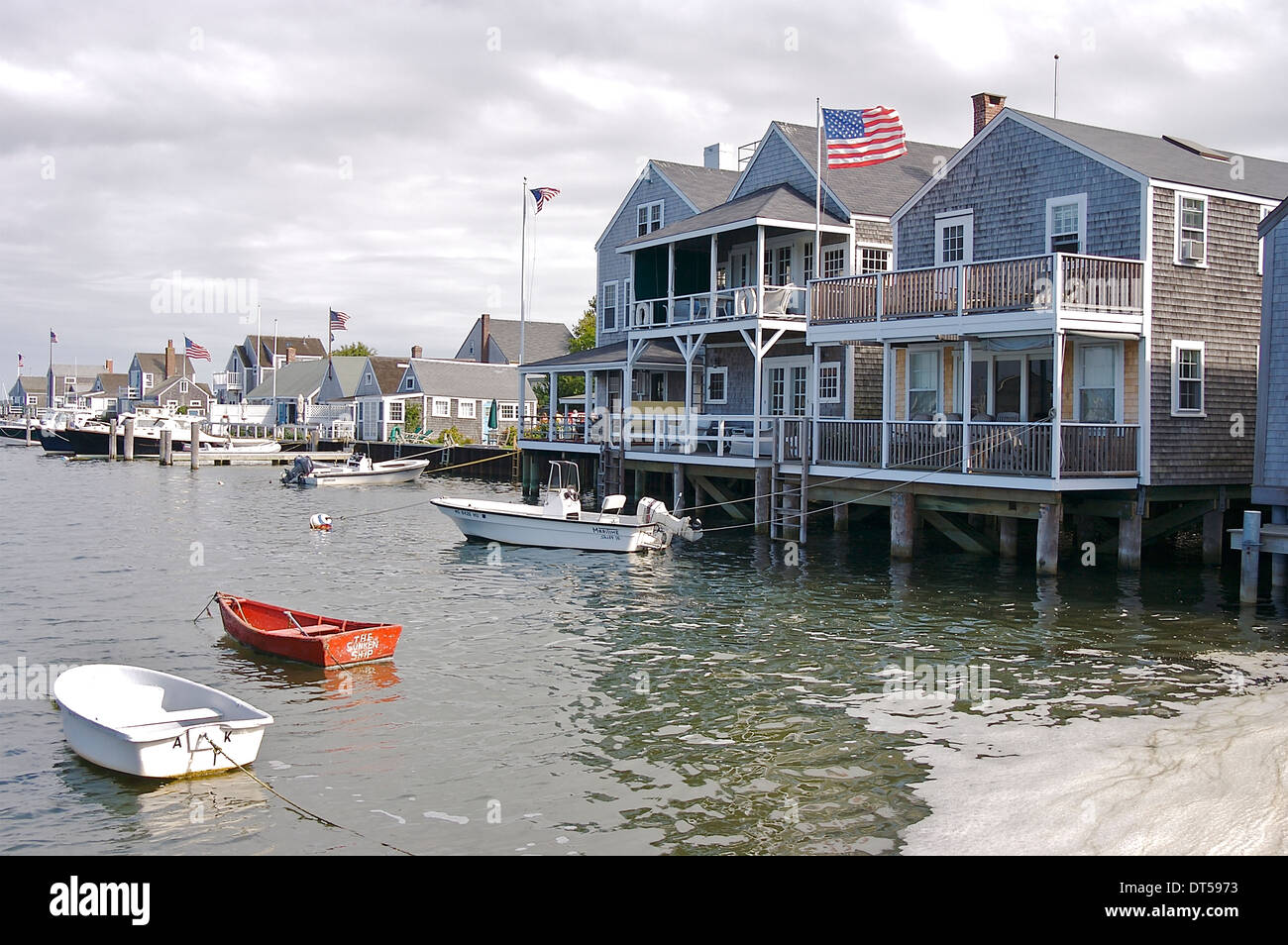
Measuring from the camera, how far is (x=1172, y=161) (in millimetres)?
26125

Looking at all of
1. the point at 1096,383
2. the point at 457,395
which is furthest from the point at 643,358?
the point at 457,395

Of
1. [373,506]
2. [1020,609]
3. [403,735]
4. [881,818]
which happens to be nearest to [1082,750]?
[881,818]

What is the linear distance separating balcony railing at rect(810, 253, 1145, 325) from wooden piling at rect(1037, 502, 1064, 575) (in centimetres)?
415

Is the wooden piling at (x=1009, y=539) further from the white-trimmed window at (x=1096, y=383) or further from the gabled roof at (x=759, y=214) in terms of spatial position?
the gabled roof at (x=759, y=214)

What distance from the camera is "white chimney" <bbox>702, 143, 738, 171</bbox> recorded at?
157 ft

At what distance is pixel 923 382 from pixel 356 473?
35777 millimetres

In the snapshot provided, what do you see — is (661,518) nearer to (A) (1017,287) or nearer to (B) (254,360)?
(A) (1017,287)

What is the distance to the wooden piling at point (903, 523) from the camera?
25.9 meters

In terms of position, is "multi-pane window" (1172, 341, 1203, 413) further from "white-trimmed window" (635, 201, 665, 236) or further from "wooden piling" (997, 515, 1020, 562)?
"white-trimmed window" (635, 201, 665, 236)

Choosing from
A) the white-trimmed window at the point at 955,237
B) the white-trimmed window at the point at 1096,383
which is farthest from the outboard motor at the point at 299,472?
the white-trimmed window at the point at 1096,383

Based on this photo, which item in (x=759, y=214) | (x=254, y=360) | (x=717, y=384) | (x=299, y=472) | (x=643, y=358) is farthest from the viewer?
(x=254, y=360)

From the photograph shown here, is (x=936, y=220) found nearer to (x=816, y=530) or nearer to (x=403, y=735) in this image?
(x=816, y=530)

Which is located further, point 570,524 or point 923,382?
point 570,524
